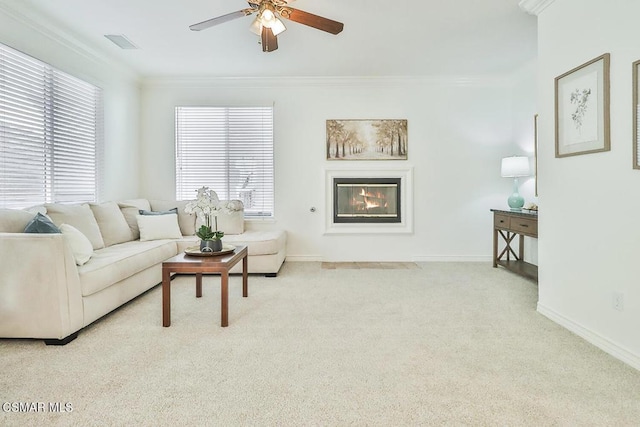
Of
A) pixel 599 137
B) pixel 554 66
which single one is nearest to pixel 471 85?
pixel 554 66

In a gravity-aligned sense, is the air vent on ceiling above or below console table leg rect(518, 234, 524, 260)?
above

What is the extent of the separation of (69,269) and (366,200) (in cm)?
375

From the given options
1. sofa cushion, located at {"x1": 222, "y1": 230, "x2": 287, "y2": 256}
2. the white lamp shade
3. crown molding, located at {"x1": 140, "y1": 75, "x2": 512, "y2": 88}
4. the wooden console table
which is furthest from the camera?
crown molding, located at {"x1": 140, "y1": 75, "x2": 512, "y2": 88}

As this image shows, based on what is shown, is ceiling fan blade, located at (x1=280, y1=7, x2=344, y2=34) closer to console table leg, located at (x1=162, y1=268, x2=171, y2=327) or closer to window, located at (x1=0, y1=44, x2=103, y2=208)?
console table leg, located at (x1=162, y1=268, x2=171, y2=327)

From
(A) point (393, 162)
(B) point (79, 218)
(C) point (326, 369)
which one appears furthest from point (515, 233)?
(B) point (79, 218)

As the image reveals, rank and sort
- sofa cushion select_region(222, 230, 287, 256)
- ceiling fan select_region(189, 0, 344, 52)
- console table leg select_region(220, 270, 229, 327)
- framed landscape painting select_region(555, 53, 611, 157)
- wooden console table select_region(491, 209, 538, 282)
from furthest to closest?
sofa cushion select_region(222, 230, 287, 256) → wooden console table select_region(491, 209, 538, 282) → console table leg select_region(220, 270, 229, 327) → ceiling fan select_region(189, 0, 344, 52) → framed landscape painting select_region(555, 53, 611, 157)

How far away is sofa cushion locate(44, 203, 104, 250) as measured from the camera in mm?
3215

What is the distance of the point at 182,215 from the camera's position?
15.4 ft

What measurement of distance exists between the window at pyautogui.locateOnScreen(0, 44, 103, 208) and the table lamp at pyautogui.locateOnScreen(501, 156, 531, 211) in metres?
5.05

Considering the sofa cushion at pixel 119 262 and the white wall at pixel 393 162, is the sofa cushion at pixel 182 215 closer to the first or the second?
the white wall at pixel 393 162

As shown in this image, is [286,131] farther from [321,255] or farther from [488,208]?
[488,208]

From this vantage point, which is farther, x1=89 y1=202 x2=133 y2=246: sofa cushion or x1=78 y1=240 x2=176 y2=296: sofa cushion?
x1=89 y1=202 x2=133 y2=246: sofa cushion

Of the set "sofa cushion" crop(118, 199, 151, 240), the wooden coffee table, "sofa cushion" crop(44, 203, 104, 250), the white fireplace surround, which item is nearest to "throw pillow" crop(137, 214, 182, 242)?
"sofa cushion" crop(118, 199, 151, 240)

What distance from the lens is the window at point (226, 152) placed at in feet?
17.0
